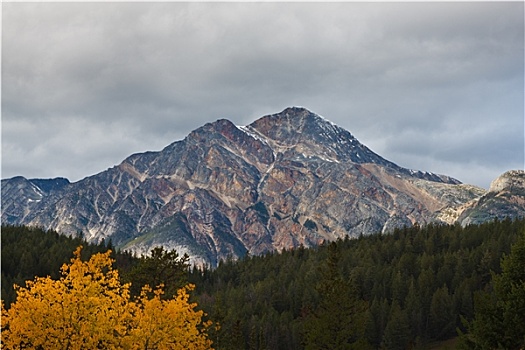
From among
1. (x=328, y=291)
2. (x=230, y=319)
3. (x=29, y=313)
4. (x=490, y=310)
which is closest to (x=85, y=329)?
(x=29, y=313)

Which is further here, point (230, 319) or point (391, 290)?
point (391, 290)

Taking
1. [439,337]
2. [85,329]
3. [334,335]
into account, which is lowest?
[439,337]

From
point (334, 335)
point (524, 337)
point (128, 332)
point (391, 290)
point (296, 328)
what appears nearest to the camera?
point (524, 337)

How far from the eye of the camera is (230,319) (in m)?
162

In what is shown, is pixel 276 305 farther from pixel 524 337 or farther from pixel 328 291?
pixel 524 337

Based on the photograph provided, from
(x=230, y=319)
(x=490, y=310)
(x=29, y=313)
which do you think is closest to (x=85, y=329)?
(x=29, y=313)

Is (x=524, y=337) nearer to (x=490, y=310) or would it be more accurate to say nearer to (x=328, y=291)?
(x=490, y=310)

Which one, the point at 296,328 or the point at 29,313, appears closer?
the point at 29,313

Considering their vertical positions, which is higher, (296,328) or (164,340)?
(164,340)

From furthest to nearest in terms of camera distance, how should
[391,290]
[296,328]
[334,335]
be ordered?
[391,290] → [296,328] → [334,335]

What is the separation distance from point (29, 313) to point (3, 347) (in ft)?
9.12

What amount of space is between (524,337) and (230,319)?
132m

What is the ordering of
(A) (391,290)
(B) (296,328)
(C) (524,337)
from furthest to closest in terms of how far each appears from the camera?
(A) (391,290) < (B) (296,328) < (C) (524,337)

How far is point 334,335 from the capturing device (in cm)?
7250
